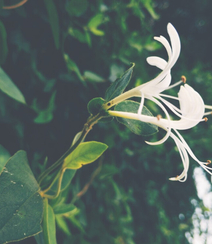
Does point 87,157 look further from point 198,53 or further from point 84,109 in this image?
point 198,53

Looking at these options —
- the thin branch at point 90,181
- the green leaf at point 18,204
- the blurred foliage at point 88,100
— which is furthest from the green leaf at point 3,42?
the thin branch at point 90,181

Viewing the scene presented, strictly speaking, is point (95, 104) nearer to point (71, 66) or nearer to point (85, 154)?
point (85, 154)

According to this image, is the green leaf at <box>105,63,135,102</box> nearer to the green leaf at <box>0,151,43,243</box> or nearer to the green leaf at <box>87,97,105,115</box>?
the green leaf at <box>87,97,105,115</box>

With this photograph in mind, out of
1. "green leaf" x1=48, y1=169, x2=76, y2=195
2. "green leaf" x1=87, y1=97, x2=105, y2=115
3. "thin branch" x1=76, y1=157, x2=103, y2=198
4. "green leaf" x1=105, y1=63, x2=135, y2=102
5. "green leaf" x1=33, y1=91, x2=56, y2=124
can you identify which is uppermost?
"green leaf" x1=105, y1=63, x2=135, y2=102

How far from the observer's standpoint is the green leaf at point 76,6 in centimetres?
64

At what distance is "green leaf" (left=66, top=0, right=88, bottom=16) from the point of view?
64 centimetres

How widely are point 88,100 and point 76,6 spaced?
27cm

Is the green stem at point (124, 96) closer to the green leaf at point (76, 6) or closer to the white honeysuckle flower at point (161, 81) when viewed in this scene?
the white honeysuckle flower at point (161, 81)

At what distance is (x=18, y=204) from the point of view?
34cm

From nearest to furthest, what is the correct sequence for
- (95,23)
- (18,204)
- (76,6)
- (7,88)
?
(18,204) < (7,88) < (76,6) < (95,23)

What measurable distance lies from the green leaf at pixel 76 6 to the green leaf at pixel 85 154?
0.42 metres

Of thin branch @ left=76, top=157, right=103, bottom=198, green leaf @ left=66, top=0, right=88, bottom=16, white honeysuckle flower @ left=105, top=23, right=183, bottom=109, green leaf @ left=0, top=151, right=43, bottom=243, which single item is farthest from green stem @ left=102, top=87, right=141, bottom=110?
thin branch @ left=76, top=157, right=103, bottom=198

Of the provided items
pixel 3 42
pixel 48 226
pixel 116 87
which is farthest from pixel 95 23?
pixel 48 226

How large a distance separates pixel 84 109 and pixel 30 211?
477 millimetres
